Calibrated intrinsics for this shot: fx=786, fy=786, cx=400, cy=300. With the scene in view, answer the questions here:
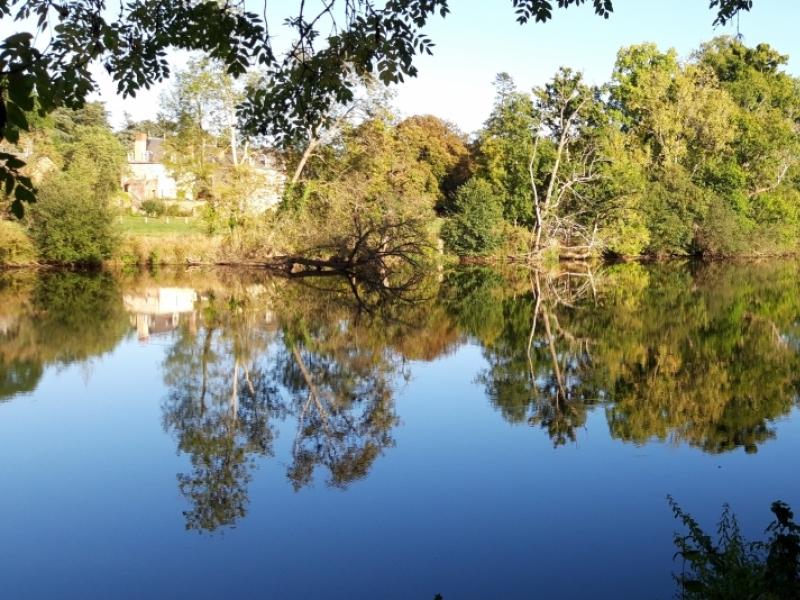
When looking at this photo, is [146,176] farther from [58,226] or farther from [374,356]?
[374,356]

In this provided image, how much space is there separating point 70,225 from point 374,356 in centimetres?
1963

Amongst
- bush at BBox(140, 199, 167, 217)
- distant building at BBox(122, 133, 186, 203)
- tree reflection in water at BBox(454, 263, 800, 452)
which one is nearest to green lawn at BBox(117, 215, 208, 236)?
bush at BBox(140, 199, 167, 217)

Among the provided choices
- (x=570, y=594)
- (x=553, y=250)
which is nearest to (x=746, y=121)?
(x=553, y=250)

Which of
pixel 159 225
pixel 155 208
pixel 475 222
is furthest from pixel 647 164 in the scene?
pixel 155 208

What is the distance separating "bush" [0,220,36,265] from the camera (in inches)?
1091

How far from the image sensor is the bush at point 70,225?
28.0 m

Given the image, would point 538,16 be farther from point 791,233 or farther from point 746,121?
point 791,233

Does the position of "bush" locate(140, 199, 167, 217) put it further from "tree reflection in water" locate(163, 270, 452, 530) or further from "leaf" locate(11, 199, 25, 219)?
"leaf" locate(11, 199, 25, 219)

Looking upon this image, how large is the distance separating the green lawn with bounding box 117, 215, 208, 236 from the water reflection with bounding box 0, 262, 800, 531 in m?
8.45

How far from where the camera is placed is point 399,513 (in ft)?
21.0

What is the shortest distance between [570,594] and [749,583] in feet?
5.33

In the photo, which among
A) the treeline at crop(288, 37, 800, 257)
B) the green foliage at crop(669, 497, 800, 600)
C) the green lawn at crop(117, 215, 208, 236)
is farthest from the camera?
the treeline at crop(288, 37, 800, 257)

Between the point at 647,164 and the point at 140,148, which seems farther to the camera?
the point at 140,148

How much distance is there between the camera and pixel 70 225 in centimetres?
2839
